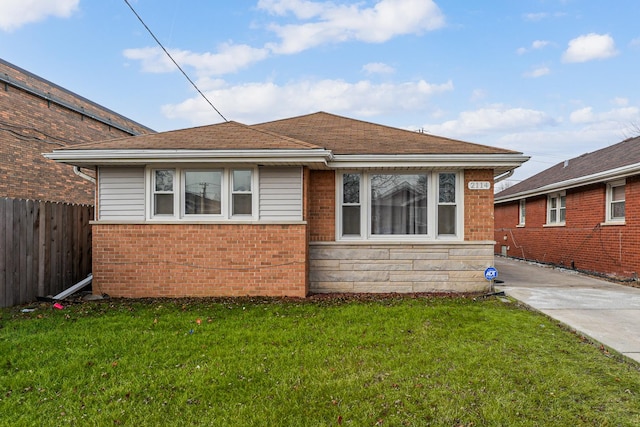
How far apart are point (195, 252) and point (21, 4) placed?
298 inches

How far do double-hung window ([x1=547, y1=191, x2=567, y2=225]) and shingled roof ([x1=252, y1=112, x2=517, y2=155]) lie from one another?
6916 mm

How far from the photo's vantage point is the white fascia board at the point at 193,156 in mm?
6918

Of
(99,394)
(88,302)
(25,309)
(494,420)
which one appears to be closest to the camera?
(494,420)

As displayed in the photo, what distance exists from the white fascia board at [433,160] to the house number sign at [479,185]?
36cm

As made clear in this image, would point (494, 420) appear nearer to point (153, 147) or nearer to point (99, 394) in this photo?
point (99, 394)

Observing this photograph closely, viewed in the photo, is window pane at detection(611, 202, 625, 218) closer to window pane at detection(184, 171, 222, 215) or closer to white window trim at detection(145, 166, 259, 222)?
white window trim at detection(145, 166, 259, 222)

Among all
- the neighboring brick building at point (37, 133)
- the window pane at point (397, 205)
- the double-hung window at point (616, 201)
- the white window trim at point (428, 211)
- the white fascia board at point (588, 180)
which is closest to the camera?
the white window trim at point (428, 211)

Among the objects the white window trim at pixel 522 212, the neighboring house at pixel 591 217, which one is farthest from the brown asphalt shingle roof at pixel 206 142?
Result: the white window trim at pixel 522 212

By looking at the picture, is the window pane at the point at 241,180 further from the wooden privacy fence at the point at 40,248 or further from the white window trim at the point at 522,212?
the white window trim at the point at 522,212

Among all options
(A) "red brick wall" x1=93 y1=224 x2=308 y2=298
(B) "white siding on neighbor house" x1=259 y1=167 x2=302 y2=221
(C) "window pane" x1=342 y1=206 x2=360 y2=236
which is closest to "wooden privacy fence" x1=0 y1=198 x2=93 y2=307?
(A) "red brick wall" x1=93 y1=224 x2=308 y2=298

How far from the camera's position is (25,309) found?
6285mm

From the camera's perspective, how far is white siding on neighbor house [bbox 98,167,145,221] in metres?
7.43

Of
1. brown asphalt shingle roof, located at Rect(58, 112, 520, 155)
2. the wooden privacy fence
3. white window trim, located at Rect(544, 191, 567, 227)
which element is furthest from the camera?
white window trim, located at Rect(544, 191, 567, 227)

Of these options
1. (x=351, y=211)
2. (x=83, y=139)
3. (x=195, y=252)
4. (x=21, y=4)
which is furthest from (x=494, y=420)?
(x=83, y=139)
